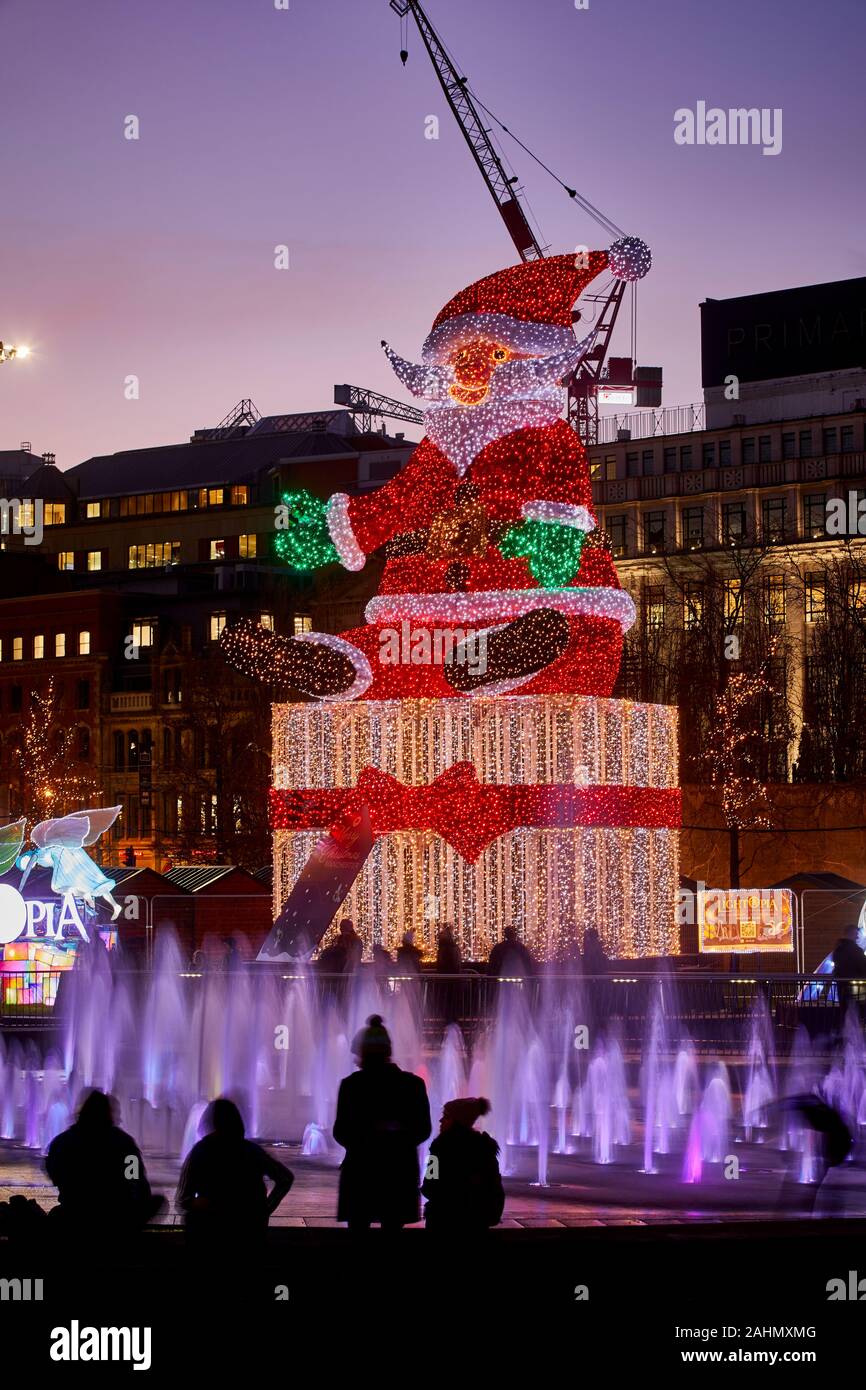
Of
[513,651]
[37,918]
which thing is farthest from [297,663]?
[37,918]

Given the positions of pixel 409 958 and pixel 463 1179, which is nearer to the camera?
pixel 463 1179

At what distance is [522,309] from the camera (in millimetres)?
27750

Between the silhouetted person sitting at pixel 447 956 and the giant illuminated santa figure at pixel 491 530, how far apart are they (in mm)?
3093

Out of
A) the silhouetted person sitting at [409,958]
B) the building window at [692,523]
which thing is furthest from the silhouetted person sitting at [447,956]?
the building window at [692,523]

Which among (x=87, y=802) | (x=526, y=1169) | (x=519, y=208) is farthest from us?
(x=519, y=208)

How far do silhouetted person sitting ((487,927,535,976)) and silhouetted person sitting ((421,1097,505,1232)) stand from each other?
1452cm

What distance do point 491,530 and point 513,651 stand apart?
5.35 ft

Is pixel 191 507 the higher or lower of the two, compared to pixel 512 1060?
higher

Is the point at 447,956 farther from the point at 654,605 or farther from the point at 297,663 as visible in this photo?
the point at 654,605

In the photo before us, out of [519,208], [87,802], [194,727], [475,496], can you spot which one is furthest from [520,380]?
[519,208]

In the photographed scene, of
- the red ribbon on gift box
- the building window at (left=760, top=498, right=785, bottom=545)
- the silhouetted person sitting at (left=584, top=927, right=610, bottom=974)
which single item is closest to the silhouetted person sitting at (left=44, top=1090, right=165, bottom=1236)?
the silhouetted person sitting at (left=584, top=927, right=610, bottom=974)

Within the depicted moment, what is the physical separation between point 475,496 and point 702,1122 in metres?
10.2
